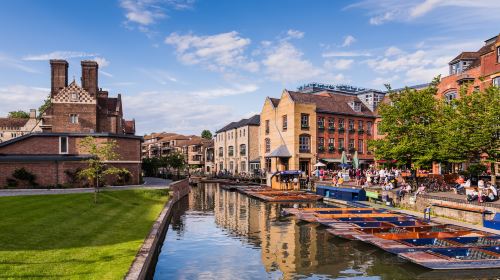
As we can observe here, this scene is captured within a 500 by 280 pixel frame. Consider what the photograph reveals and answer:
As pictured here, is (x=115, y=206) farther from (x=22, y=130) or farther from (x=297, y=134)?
(x=22, y=130)

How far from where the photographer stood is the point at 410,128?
35.1 m

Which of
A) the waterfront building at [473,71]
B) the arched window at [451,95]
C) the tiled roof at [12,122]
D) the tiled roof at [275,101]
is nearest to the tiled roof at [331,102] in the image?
the tiled roof at [275,101]

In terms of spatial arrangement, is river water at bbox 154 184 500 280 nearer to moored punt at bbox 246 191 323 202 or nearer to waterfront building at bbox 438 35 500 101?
moored punt at bbox 246 191 323 202

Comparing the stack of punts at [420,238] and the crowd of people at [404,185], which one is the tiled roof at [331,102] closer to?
the crowd of people at [404,185]

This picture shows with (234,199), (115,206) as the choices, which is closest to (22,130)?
(234,199)

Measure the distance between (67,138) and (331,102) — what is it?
3861cm

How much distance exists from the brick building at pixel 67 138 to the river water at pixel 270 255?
16.1 meters

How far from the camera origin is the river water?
15586mm

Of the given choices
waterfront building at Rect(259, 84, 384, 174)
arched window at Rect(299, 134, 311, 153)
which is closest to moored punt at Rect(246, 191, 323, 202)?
waterfront building at Rect(259, 84, 384, 174)

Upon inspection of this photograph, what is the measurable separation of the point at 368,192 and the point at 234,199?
14.9 m

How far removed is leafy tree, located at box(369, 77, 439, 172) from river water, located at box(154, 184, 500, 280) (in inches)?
514

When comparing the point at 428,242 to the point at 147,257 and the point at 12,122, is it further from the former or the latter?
the point at 12,122

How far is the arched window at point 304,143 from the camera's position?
56.8m

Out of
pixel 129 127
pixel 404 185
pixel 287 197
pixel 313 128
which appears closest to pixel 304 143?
pixel 313 128
